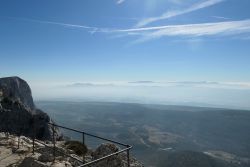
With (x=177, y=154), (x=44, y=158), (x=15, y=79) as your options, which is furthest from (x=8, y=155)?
(x=177, y=154)

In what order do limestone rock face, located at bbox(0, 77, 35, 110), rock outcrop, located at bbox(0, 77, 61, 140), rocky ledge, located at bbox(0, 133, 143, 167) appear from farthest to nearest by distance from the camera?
limestone rock face, located at bbox(0, 77, 35, 110), rock outcrop, located at bbox(0, 77, 61, 140), rocky ledge, located at bbox(0, 133, 143, 167)

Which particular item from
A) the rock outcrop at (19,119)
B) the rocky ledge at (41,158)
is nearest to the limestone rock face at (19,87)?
the rock outcrop at (19,119)

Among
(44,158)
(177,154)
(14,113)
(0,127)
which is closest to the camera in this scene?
(44,158)

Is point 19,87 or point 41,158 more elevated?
point 19,87

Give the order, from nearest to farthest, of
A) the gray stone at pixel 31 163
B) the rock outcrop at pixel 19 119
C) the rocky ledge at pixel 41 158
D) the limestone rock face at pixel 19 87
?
the gray stone at pixel 31 163, the rocky ledge at pixel 41 158, the rock outcrop at pixel 19 119, the limestone rock face at pixel 19 87

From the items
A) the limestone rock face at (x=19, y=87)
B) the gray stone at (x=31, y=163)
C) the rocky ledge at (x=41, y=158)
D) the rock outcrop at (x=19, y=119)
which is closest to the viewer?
the gray stone at (x=31, y=163)

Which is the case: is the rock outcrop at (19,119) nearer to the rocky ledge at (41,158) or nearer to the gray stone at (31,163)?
the rocky ledge at (41,158)

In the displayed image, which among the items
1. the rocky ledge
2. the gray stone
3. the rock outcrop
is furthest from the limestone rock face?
the gray stone

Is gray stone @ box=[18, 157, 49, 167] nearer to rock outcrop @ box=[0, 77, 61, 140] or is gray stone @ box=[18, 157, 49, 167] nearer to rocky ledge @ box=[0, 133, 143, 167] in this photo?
rocky ledge @ box=[0, 133, 143, 167]

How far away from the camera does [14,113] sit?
2360 inches

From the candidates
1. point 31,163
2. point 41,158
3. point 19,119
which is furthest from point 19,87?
point 31,163

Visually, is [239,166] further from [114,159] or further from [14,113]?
[114,159]

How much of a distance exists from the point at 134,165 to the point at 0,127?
40.9 m

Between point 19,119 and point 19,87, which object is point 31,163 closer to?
point 19,119
